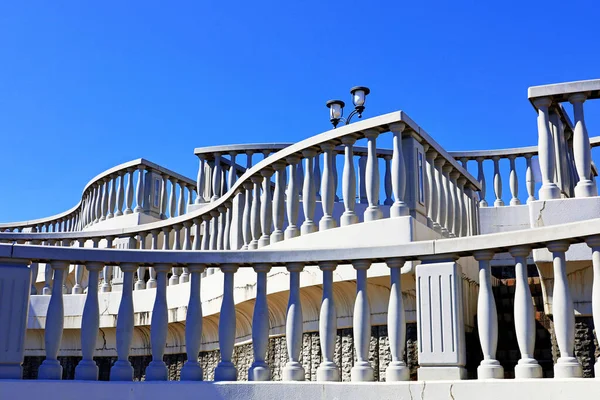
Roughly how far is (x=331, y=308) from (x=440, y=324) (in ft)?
2.22

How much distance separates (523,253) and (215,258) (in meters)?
1.90

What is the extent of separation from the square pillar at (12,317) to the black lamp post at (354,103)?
377 inches

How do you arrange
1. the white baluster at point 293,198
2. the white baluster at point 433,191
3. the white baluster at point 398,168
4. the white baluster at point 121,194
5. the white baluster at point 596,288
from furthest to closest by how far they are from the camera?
the white baluster at point 121,194 → the white baluster at point 293,198 → the white baluster at point 433,191 → the white baluster at point 398,168 → the white baluster at point 596,288

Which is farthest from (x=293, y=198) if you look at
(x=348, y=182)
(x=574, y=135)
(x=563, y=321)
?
(x=563, y=321)

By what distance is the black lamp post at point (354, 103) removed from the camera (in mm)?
13430

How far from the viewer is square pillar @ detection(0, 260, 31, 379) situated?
4438 mm

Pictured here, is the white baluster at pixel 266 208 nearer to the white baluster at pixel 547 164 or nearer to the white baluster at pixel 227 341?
Result: the white baluster at pixel 227 341

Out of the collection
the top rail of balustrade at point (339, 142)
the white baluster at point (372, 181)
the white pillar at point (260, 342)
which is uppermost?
the top rail of balustrade at point (339, 142)

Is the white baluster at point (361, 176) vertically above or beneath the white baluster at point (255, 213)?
above

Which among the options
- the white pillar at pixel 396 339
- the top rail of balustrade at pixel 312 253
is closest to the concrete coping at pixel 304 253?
the top rail of balustrade at pixel 312 253

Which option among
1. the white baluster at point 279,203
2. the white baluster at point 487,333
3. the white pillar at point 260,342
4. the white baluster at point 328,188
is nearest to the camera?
the white baluster at point 487,333

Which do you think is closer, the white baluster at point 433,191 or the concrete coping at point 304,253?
the concrete coping at point 304,253

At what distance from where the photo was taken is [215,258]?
471 cm

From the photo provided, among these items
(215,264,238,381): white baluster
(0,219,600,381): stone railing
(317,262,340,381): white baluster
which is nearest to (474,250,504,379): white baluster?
(0,219,600,381): stone railing
